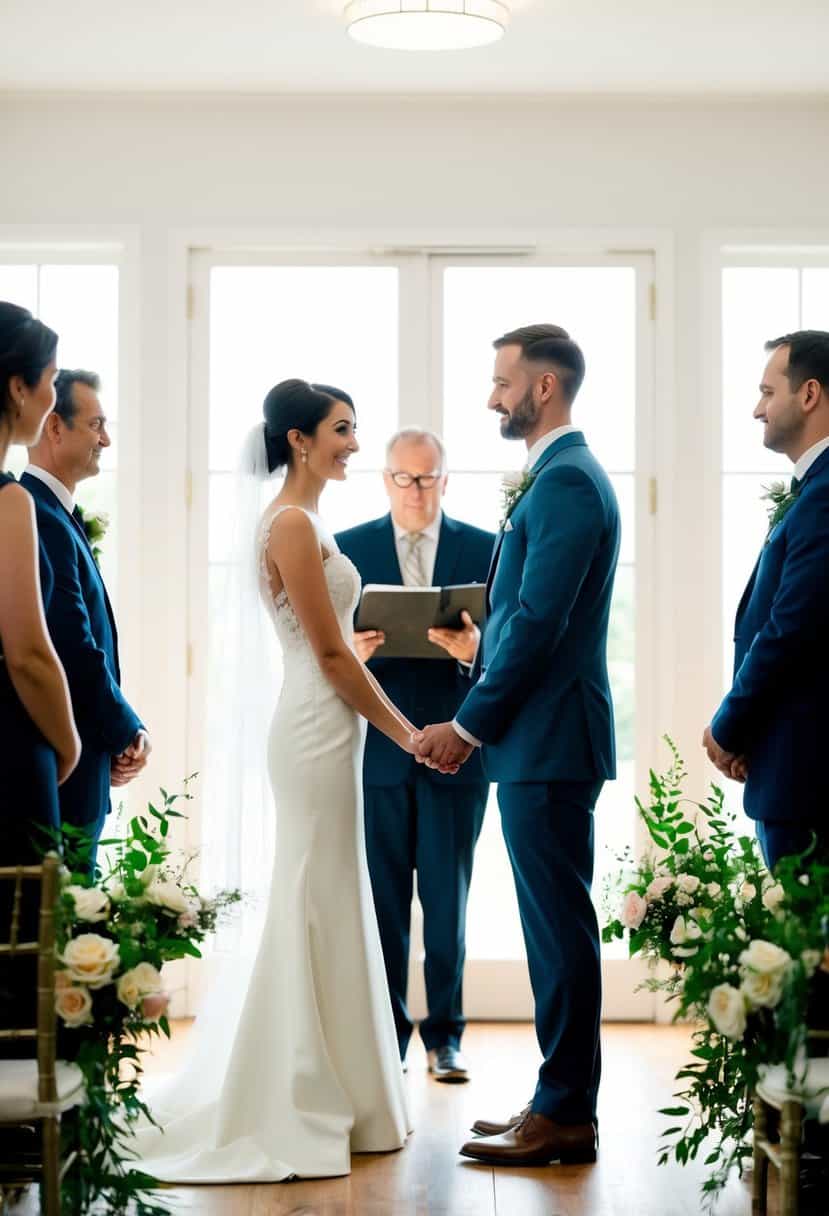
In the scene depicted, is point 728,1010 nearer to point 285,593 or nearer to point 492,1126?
point 492,1126

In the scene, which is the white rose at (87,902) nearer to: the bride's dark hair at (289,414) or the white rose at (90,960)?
the white rose at (90,960)

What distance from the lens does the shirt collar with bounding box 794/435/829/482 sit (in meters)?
3.41

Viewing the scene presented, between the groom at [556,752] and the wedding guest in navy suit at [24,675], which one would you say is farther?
the groom at [556,752]

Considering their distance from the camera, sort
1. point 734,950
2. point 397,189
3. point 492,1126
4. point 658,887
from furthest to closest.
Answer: point 397,189
point 492,1126
point 658,887
point 734,950

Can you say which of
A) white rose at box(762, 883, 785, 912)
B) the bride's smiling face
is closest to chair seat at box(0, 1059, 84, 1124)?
white rose at box(762, 883, 785, 912)

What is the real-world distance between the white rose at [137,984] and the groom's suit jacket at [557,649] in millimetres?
1095

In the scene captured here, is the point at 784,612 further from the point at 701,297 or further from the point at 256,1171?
the point at 701,297

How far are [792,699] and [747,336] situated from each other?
2528 mm

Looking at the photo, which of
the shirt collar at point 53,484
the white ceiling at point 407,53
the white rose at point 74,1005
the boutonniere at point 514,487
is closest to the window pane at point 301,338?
the white ceiling at point 407,53

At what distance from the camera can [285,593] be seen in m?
3.75

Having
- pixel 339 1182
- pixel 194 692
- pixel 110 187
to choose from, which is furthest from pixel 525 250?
pixel 339 1182

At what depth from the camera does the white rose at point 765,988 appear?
2621 millimetres

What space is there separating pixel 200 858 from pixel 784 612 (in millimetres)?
2659

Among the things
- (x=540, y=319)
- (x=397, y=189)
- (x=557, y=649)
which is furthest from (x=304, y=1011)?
(x=397, y=189)
